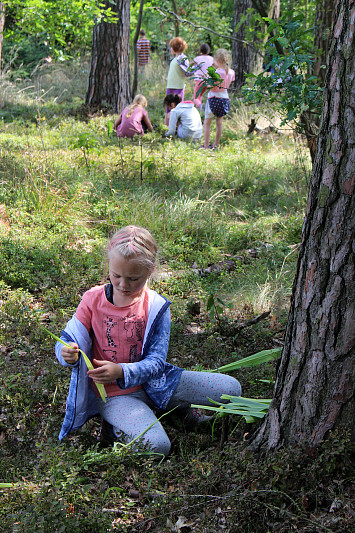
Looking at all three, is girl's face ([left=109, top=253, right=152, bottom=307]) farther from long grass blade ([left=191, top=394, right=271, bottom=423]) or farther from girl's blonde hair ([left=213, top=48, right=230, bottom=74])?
girl's blonde hair ([left=213, top=48, right=230, bottom=74])

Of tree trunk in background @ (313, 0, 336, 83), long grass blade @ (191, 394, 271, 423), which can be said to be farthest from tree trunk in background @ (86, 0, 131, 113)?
long grass blade @ (191, 394, 271, 423)

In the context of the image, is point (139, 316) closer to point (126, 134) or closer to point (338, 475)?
point (338, 475)

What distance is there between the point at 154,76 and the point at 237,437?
13607 mm

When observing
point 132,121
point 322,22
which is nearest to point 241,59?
point 132,121

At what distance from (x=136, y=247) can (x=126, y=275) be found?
16 centimetres

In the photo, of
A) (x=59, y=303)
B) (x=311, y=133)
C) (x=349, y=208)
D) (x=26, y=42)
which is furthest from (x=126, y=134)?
(x=26, y=42)

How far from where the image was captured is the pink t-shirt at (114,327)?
2746 mm

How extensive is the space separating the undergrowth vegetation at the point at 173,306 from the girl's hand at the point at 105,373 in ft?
1.10

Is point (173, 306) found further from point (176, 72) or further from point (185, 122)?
point (176, 72)

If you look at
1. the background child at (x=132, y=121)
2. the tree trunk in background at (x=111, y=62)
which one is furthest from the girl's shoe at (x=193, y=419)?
the tree trunk in background at (x=111, y=62)

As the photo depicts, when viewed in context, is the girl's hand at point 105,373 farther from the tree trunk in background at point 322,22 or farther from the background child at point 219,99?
the background child at point 219,99

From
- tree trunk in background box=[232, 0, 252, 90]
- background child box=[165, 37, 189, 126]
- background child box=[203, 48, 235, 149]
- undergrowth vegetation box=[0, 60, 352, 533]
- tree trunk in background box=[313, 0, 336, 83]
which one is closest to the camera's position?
undergrowth vegetation box=[0, 60, 352, 533]

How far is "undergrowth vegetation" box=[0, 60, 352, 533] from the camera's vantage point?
1.97 metres

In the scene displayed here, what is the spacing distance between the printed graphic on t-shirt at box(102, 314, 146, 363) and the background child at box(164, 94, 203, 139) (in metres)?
7.09
